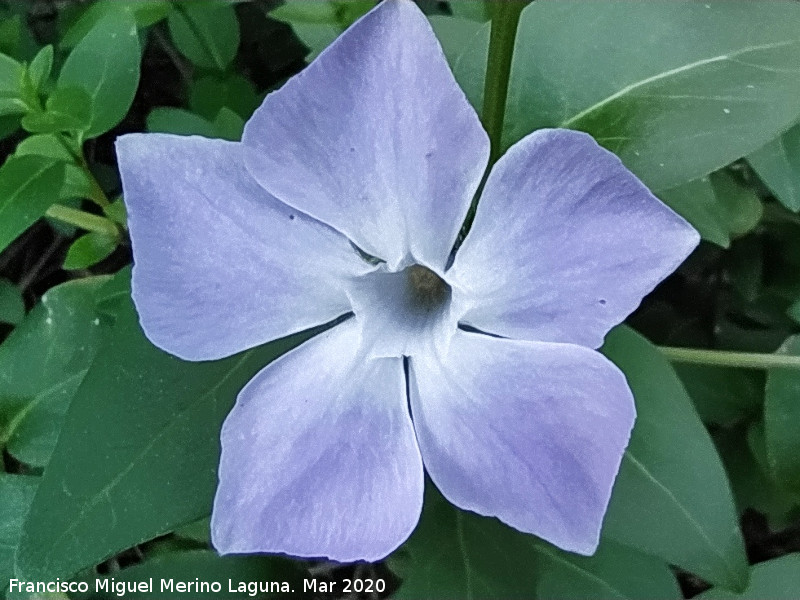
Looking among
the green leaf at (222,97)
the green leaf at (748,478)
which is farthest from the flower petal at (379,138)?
the green leaf at (748,478)

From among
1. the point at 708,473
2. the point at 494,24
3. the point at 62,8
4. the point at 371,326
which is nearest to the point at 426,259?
the point at 371,326

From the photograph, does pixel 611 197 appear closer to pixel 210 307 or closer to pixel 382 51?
pixel 382 51

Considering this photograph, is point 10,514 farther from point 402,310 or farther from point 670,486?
point 670,486

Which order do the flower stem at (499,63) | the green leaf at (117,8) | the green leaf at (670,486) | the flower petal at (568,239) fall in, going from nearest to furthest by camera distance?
the flower petal at (568,239), the flower stem at (499,63), the green leaf at (670,486), the green leaf at (117,8)

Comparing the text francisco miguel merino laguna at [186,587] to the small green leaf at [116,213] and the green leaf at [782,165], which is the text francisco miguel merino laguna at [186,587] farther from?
the green leaf at [782,165]

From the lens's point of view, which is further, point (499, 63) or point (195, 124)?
point (195, 124)

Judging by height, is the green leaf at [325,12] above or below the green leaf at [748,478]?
above

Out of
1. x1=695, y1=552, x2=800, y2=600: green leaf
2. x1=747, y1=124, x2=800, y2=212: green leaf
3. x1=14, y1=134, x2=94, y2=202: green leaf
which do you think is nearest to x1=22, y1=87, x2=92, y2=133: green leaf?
x1=14, y1=134, x2=94, y2=202: green leaf

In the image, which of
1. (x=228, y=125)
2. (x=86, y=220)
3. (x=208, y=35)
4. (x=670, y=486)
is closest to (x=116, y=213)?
(x=86, y=220)
